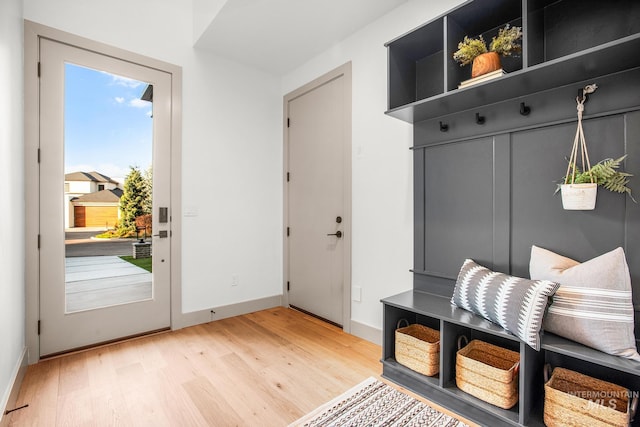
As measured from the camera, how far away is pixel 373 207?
8.90ft

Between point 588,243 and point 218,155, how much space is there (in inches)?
118

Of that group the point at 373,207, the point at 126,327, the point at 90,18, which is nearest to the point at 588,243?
the point at 373,207

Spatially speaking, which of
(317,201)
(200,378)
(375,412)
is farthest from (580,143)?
(200,378)

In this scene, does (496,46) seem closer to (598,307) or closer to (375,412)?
(598,307)

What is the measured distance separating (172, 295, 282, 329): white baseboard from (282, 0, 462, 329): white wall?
→ 1152mm

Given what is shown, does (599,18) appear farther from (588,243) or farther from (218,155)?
(218,155)

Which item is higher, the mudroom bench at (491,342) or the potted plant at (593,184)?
the potted plant at (593,184)

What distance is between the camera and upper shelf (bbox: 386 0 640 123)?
1489mm

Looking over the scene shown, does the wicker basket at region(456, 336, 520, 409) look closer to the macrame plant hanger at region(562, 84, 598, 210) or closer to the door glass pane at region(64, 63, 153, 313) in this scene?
the macrame plant hanger at region(562, 84, 598, 210)

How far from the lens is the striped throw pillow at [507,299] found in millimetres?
1456

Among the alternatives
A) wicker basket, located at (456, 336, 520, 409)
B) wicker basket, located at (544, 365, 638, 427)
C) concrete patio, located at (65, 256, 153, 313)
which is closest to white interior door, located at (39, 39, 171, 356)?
concrete patio, located at (65, 256, 153, 313)

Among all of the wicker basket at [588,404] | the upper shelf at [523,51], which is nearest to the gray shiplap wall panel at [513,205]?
the upper shelf at [523,51]

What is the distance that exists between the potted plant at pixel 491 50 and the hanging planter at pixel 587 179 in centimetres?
44

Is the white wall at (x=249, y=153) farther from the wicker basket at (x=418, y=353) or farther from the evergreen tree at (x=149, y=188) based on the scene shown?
the wicker basket at (x=418, y=353)
